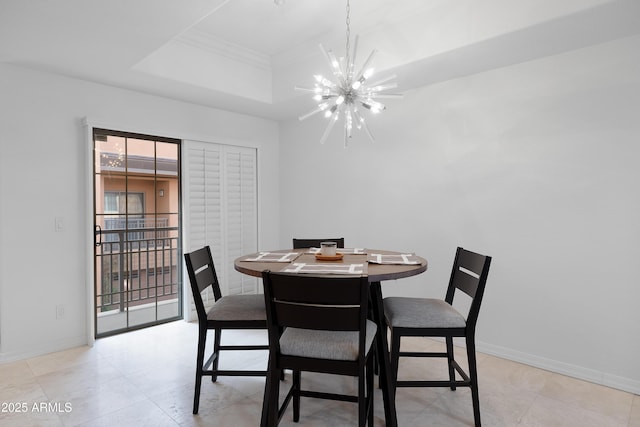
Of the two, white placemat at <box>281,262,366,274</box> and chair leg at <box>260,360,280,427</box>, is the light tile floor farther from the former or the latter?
white placemat at <box>281,262,366,274</box>

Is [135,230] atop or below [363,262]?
atop

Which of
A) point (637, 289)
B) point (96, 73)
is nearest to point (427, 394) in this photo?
point (637, 289)

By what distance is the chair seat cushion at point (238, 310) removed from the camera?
2.12m

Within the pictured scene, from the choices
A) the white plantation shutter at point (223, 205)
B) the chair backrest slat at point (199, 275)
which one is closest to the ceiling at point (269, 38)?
the white plantation shutter at point (223, 205)

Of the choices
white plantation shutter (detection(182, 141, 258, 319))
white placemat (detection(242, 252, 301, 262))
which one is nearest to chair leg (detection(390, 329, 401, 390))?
white placemat (detection(242, 252, 301, 262))

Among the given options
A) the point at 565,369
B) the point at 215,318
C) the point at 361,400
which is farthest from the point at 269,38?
the point at 565,369

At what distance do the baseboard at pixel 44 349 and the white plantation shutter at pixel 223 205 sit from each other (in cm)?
100

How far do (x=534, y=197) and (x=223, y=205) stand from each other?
3.01m

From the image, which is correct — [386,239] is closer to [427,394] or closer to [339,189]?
[339,189]

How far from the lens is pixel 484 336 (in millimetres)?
3010

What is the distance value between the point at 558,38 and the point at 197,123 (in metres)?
3.22

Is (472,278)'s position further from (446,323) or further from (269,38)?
(269,38)

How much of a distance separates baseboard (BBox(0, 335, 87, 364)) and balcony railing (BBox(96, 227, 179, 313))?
1.37ft

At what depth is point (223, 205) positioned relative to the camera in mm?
4105
